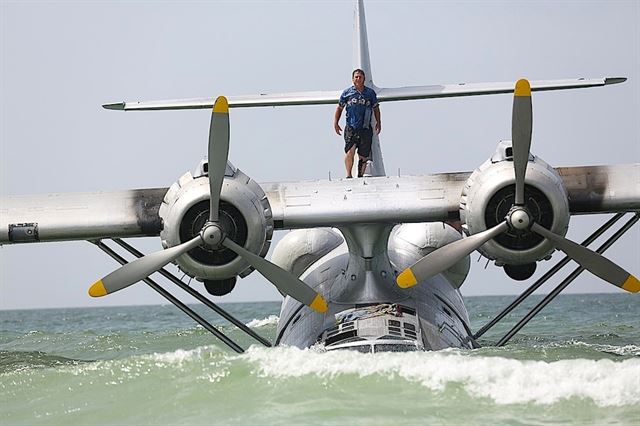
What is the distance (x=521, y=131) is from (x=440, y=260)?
1.76 metres

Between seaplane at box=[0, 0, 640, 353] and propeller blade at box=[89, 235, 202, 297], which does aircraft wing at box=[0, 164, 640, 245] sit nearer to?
seaplane at box=[0, 0, 640, 353]

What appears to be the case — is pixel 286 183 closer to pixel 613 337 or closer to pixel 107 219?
pixel 107 219

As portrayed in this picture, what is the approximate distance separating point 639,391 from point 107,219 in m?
6.63

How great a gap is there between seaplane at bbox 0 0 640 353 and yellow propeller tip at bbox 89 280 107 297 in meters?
0.02

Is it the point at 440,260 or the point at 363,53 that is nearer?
the point at 440,260

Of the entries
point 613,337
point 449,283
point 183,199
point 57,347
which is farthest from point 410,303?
point 57,347

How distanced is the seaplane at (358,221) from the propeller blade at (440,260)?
1 cm

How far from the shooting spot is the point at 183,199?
12.8 metres

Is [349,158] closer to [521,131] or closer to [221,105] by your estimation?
[221,105]

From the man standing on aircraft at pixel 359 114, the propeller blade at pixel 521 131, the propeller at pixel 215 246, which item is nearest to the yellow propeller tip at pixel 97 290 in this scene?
the propeller at pixel 215 246

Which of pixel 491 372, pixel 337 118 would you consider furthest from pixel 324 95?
pixel 491 372

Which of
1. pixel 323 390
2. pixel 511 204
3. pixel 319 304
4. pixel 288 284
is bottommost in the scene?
pixel 323 390

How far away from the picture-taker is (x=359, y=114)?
609 inches

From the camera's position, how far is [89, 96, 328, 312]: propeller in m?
12.6
